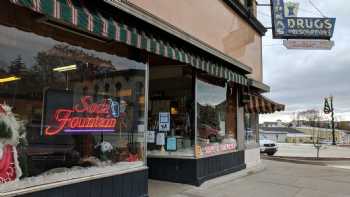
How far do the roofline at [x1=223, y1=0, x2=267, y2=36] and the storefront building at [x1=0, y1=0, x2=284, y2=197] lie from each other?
1039mm

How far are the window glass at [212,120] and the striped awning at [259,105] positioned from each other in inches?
53.9

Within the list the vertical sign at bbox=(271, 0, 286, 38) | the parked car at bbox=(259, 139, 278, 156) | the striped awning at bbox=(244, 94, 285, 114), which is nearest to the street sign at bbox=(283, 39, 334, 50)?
the vertical sign at bbox=(271, 0, 286, 38)

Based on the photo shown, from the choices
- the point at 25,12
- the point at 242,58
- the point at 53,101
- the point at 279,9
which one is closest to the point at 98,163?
the point at 53,101

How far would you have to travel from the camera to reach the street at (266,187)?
8172 mm

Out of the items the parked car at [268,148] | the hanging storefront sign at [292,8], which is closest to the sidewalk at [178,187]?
the hanging storefront sign at [292,8]

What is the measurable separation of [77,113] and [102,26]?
152 cm

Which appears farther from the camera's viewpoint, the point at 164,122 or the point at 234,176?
the point at 234,176

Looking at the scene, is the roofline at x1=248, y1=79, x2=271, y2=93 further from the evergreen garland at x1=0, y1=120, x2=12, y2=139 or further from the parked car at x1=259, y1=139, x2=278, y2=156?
the parked car at x1=259, y1=139, x2=278, y2=156

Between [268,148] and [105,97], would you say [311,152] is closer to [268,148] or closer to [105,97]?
[268,148]

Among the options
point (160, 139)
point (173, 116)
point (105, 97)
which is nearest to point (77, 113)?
point (105, 97)

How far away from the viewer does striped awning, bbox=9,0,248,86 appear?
428cm

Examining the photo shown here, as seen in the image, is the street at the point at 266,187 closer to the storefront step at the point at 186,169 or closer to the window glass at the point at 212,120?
the storefront step at the point at 186,169

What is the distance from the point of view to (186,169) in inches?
346

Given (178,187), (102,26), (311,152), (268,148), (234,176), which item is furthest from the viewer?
(311,152)
